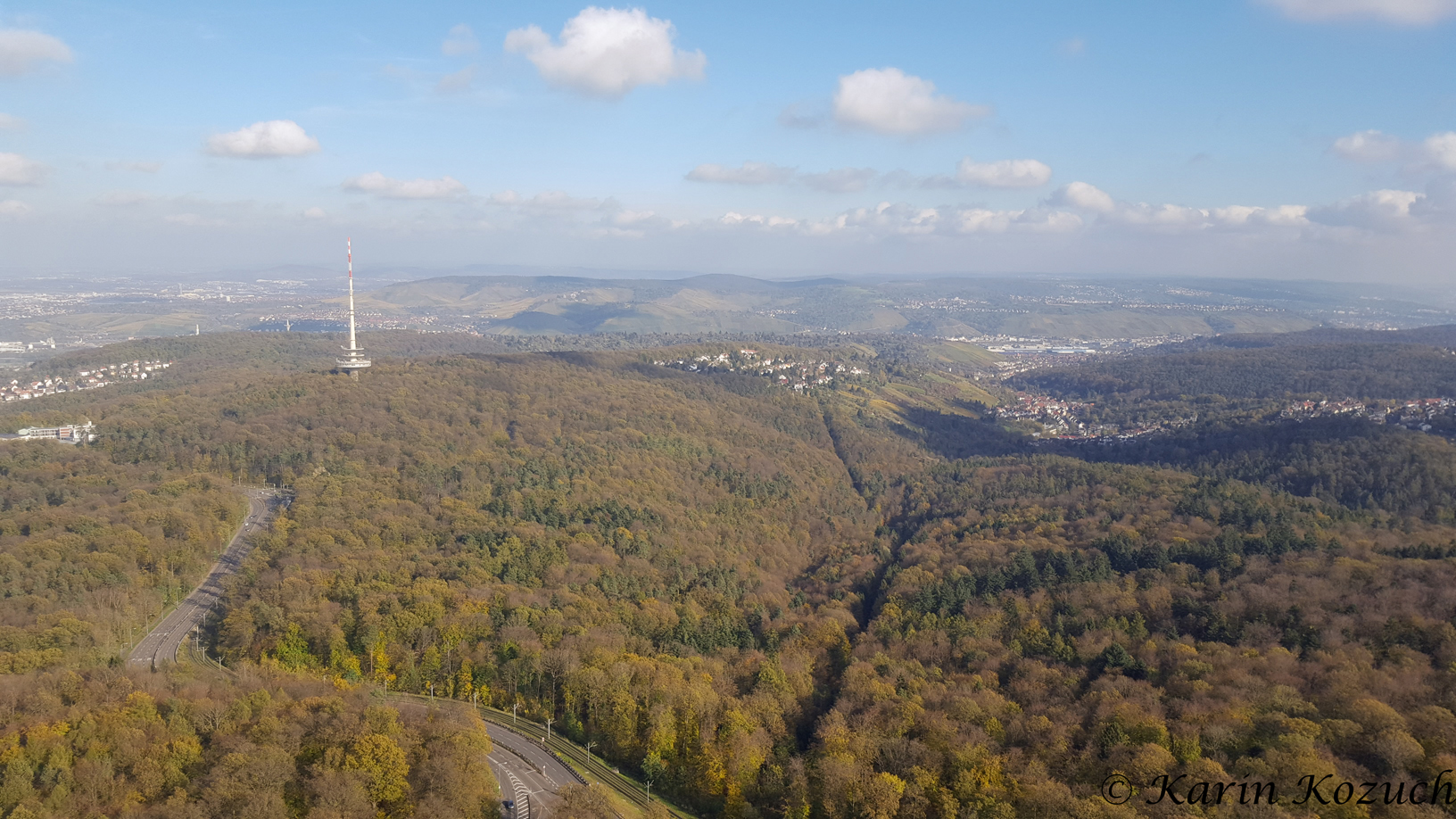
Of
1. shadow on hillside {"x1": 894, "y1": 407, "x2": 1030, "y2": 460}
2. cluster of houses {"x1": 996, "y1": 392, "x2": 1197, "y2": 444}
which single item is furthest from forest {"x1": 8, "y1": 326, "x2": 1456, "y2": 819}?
cluster of houses {"x1": 996, "y1": 392, "x2": 1197, "y2": 444}

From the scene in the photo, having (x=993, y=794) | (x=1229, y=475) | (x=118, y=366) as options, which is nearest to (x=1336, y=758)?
(x=993, y=794)

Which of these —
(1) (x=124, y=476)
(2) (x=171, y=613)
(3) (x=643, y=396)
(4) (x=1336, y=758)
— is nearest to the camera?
(4) (x=1336, y=758)

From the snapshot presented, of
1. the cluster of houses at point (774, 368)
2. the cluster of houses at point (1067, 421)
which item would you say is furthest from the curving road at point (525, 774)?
the cluster of houses at point (774, 368)

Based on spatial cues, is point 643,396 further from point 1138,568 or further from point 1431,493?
point 1431,493

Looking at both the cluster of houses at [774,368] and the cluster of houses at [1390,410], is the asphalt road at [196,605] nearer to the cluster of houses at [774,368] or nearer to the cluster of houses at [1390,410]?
the cluster of houses at [774,368]

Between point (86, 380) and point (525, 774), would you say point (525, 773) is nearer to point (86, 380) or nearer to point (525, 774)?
point (525, 774)

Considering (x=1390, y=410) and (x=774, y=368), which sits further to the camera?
(x=774, y=368)

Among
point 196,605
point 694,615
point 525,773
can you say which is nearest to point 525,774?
point 525,773
